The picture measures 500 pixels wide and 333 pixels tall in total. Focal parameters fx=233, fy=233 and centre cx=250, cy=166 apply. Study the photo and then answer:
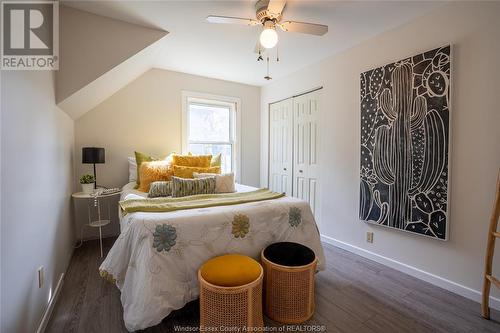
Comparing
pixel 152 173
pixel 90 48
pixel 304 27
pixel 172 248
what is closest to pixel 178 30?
pixel 90 48

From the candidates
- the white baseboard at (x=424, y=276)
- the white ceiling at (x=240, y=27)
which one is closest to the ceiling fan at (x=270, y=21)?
the white ceiling at (x=240, y=27)

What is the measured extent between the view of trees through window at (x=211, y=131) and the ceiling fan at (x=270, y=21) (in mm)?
2164

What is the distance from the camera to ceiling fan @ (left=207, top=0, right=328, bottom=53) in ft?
5.89

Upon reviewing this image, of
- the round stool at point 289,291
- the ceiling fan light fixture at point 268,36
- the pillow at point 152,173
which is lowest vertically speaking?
the round stool at point 289,291

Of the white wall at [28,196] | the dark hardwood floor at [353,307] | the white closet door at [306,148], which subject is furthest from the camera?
the white closet door at [306,148]

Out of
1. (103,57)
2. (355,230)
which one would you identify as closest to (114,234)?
(103,57)

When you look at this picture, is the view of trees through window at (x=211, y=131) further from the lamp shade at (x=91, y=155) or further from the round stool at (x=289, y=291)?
the round stool at (x=289, y=291)

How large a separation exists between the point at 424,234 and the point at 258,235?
5.15 feet

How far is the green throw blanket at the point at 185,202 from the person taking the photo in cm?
176

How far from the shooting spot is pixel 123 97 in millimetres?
3240

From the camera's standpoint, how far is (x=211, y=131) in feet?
13.2

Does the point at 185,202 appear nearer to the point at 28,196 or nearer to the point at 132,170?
the point at 28,196

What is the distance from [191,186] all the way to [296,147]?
185cm

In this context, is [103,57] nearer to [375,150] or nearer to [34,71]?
[34,71]
